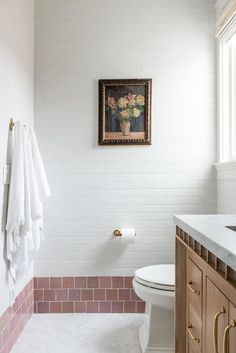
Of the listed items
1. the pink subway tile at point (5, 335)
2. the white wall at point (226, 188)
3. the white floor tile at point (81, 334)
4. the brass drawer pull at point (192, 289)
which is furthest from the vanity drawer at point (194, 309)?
the pink subway tile at point (5, 335)

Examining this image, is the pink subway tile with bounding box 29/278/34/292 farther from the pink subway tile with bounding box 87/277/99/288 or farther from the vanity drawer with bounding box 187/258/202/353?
the vanity drawer with bounding box 187/258/202/353

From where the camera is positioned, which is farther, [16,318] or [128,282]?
[128,282]

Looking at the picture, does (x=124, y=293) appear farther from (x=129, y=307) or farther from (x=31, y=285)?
(x=31, y=285)

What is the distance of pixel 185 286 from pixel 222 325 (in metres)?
0.65

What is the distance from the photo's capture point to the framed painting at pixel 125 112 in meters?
2.56

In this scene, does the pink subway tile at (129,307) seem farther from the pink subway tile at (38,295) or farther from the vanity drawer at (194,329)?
the vanity drawer at (194,329)

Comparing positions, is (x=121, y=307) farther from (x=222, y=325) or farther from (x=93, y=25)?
(x=93, y=25)

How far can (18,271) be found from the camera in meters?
2.03

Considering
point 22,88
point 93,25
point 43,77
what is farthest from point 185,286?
point 93,25

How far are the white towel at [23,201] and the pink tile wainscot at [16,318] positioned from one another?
0.22 m

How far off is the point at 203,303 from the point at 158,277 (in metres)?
0.83

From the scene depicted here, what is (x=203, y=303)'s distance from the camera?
1.18m

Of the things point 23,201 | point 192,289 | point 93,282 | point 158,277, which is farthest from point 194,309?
point 93,282

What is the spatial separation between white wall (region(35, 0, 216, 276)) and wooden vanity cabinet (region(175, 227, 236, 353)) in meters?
0.98
